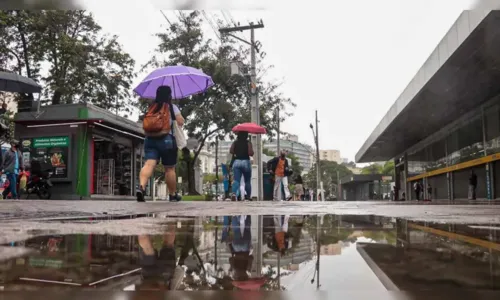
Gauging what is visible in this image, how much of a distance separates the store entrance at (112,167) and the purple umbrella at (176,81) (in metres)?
9.07

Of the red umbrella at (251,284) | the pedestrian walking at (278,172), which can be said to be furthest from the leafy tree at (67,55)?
the red umbrella at (251,284)

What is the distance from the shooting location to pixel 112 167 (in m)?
18.3

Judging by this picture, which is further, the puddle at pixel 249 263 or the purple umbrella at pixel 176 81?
the purple umbrella at pixel 176 81

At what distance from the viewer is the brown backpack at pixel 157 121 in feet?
19.8

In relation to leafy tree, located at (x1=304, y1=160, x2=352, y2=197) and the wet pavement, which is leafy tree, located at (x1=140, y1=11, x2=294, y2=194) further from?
leafy tree, located at (x1=304, y1=160, x2=352, y2=197)

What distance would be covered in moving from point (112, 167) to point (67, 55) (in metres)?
5.50

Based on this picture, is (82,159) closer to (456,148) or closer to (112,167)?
(112,167)

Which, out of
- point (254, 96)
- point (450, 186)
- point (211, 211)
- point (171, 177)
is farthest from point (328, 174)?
point (211, 211)

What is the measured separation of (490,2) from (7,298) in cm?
444

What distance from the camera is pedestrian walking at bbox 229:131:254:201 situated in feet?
32.3

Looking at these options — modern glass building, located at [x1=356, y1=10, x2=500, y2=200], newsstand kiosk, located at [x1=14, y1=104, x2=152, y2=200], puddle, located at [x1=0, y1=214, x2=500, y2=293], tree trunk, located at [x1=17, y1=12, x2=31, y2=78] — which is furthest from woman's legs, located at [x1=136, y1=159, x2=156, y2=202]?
tree trunk, located at [x1=17, y1=12, x2=31, y2=78]

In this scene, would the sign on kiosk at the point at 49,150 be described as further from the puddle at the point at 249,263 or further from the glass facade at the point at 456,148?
the glass facade at the point at 456,148

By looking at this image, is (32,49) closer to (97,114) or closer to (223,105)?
(97,114)

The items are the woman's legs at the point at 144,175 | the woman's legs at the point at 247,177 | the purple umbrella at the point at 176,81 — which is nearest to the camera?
the woman's legs at the point at 144,175
